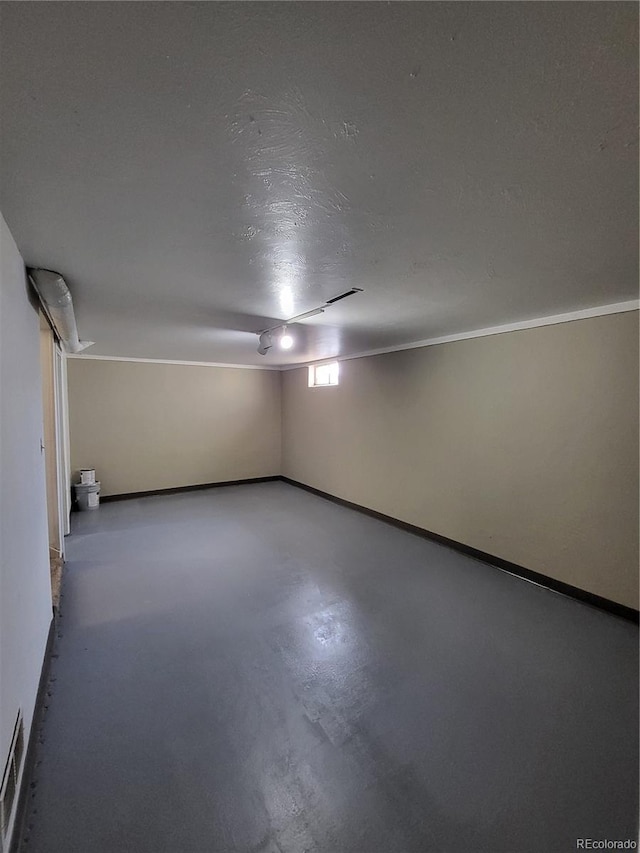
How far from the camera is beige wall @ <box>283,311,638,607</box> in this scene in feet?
8.42

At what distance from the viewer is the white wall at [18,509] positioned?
127 cm

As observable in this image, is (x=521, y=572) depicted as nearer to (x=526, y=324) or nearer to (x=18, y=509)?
(x=526, y=324)

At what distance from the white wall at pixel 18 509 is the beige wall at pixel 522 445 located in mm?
3465

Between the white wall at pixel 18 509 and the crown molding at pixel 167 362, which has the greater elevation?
the crown molding at pixel 167 362

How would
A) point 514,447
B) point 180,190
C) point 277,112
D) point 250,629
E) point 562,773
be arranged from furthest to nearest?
1. point 514,447
2. point 250,629
3. point 562,773
4. point 180,190
5. point 277,112

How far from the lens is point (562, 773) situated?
1.45 meters

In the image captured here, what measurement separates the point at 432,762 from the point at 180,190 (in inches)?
95.5

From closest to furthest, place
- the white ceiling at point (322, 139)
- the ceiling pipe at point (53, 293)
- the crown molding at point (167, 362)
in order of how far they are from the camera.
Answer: the white ceiling at point (322, 139), the ceiling pipe at point (53, 293), the crown molding at point (167, 362)

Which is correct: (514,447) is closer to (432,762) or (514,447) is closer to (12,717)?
(432,762)

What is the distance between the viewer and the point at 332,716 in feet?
5.60

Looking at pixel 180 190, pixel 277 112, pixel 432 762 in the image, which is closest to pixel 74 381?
pixel 180 190

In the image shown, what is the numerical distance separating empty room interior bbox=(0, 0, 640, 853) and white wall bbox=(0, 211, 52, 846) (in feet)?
0.08

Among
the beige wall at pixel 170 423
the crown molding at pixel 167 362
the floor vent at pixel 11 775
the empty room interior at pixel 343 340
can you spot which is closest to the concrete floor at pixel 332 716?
the empty room interior at pixel 343 340

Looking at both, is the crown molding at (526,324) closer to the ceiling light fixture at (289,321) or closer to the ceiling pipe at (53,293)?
the ceiling light fixture at (289,321)
